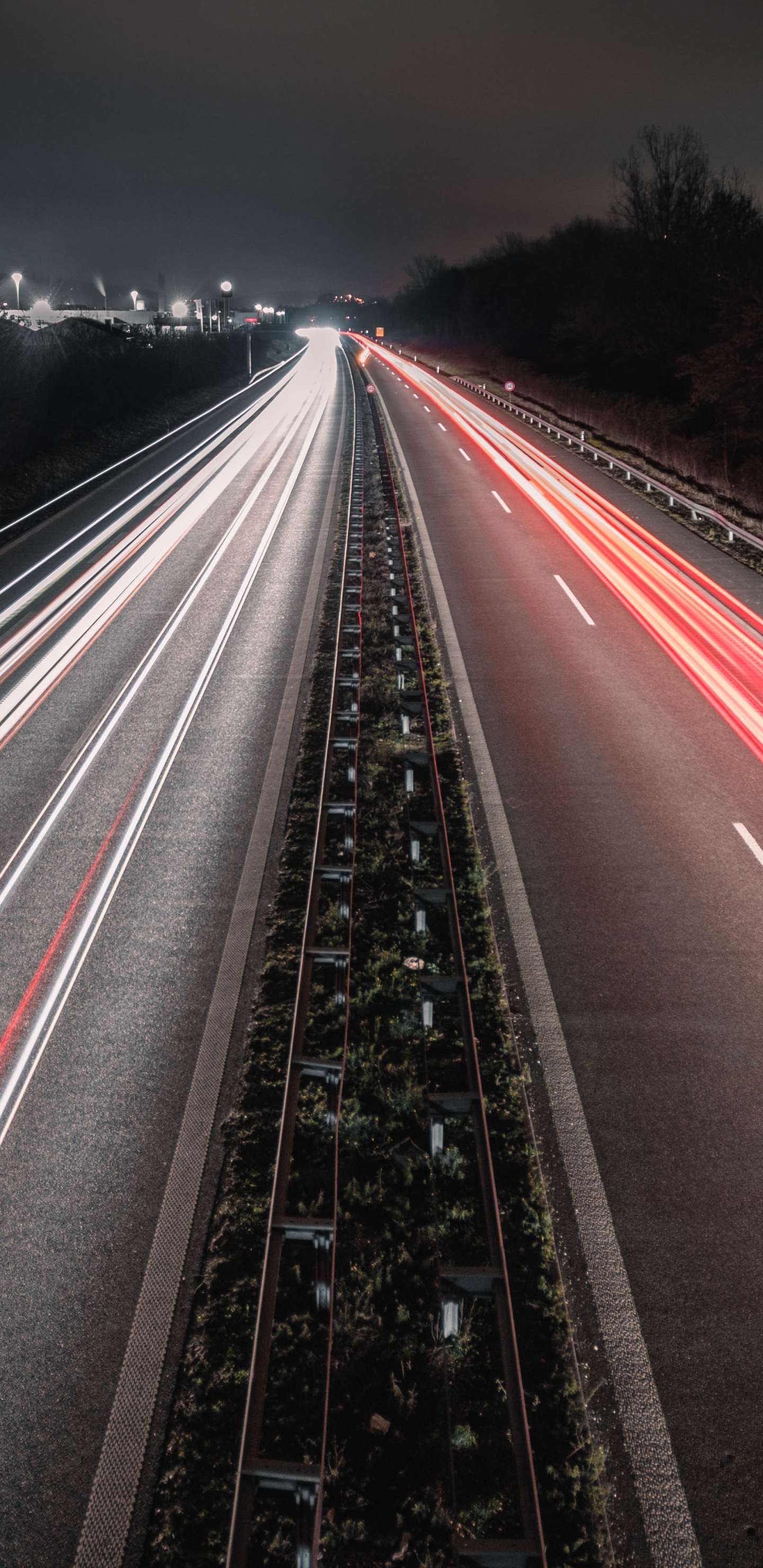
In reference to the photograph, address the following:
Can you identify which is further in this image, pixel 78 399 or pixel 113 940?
pixel 78 399

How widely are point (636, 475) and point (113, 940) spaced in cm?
2501

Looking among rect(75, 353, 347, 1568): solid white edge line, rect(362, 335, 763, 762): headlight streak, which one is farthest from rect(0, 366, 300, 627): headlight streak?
rect(362, 335, 763, 762): headlight streak

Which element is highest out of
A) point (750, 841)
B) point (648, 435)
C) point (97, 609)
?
point (648, 435)

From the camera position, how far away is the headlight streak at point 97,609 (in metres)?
12.5

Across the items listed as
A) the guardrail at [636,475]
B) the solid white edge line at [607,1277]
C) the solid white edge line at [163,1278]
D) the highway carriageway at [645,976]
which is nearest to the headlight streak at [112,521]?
the highway carriageway at [645,976]

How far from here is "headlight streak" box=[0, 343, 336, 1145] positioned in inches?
237

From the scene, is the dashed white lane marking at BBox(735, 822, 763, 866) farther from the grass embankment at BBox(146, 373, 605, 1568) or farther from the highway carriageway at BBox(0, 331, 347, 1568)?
the highway carriageway at BBox(0, 331, 347, 1568)

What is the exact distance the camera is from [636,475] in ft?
88.8

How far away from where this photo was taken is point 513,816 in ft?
30.3

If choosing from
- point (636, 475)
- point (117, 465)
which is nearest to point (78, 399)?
point (117, 465)

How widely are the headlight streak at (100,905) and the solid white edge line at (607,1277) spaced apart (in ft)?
12.2

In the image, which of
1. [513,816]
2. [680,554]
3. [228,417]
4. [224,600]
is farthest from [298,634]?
[228,417]

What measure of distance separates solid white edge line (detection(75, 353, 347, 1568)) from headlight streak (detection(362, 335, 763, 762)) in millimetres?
7133

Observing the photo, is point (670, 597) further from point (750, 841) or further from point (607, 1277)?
point (607, 1277)
